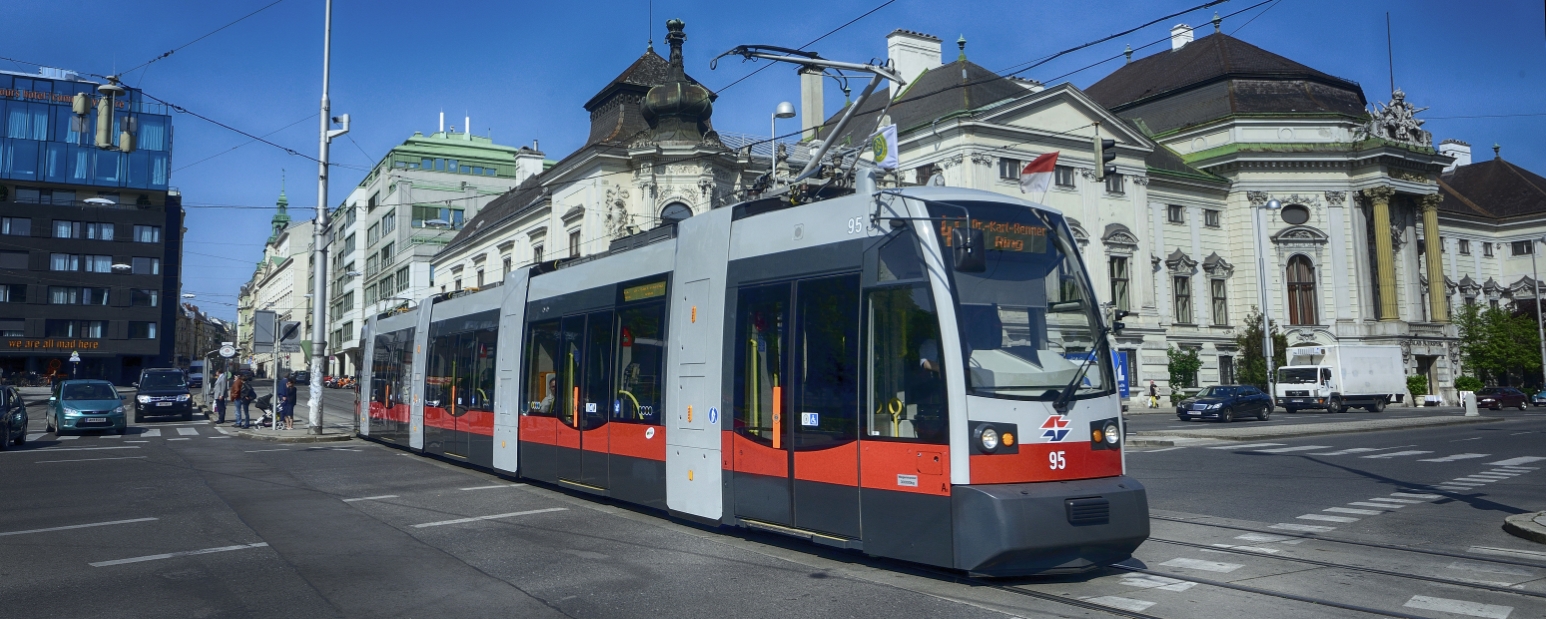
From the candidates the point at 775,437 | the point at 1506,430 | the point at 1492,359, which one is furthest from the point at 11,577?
the point at 1492,359

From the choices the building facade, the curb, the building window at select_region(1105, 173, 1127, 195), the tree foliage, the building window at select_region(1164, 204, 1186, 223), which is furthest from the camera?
the building facade

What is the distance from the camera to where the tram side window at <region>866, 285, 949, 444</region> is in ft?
25.6

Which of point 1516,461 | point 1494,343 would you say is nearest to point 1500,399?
point 1494,343

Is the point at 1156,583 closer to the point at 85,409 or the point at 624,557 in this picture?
the point at 624,557

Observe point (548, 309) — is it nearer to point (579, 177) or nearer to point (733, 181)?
point (733, 181)

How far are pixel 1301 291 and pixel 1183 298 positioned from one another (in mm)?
7829

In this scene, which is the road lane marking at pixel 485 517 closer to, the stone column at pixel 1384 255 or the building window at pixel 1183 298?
the building window at pixel 1183 298

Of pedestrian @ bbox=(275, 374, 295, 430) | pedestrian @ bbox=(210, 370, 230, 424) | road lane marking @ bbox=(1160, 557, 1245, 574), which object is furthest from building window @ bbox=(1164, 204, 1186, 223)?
road lane marking @ bbox=(1160, 557, 1245, 574)

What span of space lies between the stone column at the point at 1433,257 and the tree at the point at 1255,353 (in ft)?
41.1

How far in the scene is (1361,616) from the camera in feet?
22.4

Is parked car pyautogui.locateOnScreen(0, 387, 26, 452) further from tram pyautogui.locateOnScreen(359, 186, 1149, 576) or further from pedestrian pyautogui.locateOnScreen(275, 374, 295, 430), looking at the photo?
tram pyautogui.locateOnScreen(359, 186, 1149, 576)

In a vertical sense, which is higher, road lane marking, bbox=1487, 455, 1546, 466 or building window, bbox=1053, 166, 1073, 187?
building window, bbox=1053, 166, 1073, 187

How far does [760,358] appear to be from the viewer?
947cm

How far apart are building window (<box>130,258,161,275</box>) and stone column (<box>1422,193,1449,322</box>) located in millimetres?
89027
